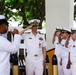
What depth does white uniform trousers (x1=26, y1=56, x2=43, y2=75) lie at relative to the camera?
501cm

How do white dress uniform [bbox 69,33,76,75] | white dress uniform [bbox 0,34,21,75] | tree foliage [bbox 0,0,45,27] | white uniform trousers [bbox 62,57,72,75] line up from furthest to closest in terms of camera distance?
tree foliage [bbox 0,0,45,27] < white uniform trousers [bbox 62,57,72,75] < white dress uniform [bbox 69,33,76,75] < white dress uniform [bbox 0,34,21,75]

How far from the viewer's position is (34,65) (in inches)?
197

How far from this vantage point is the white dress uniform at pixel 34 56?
5016 mm

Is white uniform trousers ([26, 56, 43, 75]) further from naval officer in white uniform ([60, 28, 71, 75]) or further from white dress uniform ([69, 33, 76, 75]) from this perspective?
white dress uniform ([69, 33, 76, 75])

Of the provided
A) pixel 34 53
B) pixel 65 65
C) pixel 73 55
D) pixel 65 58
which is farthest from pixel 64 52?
pixel 73 55

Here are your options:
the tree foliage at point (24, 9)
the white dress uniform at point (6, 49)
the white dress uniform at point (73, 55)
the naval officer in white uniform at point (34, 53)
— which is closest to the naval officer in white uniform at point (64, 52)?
the naval officer in white uniform at point (34, 53)

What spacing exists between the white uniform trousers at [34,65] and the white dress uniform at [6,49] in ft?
6.54

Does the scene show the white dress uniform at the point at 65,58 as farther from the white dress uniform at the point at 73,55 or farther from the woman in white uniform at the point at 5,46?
the woman in white uniform at the point at 5,46

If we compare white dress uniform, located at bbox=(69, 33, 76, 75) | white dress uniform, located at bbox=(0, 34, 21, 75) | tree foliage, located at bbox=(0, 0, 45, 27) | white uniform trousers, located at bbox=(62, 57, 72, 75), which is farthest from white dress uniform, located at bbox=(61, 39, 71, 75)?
tree foliage, located at bbox=(0, 0, 45, 27)

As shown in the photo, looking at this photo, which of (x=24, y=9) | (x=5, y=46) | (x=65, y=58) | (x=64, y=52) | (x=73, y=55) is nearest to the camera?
(x=5, y=46)

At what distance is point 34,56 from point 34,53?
0.05 m

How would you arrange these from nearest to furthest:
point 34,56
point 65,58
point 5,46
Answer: point 5,46, point 34,56, point 65,58

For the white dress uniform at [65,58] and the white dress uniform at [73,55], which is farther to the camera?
the white dress uniform at [65,58]

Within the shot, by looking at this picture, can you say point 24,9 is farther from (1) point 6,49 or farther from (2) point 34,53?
(1) point 6,49
